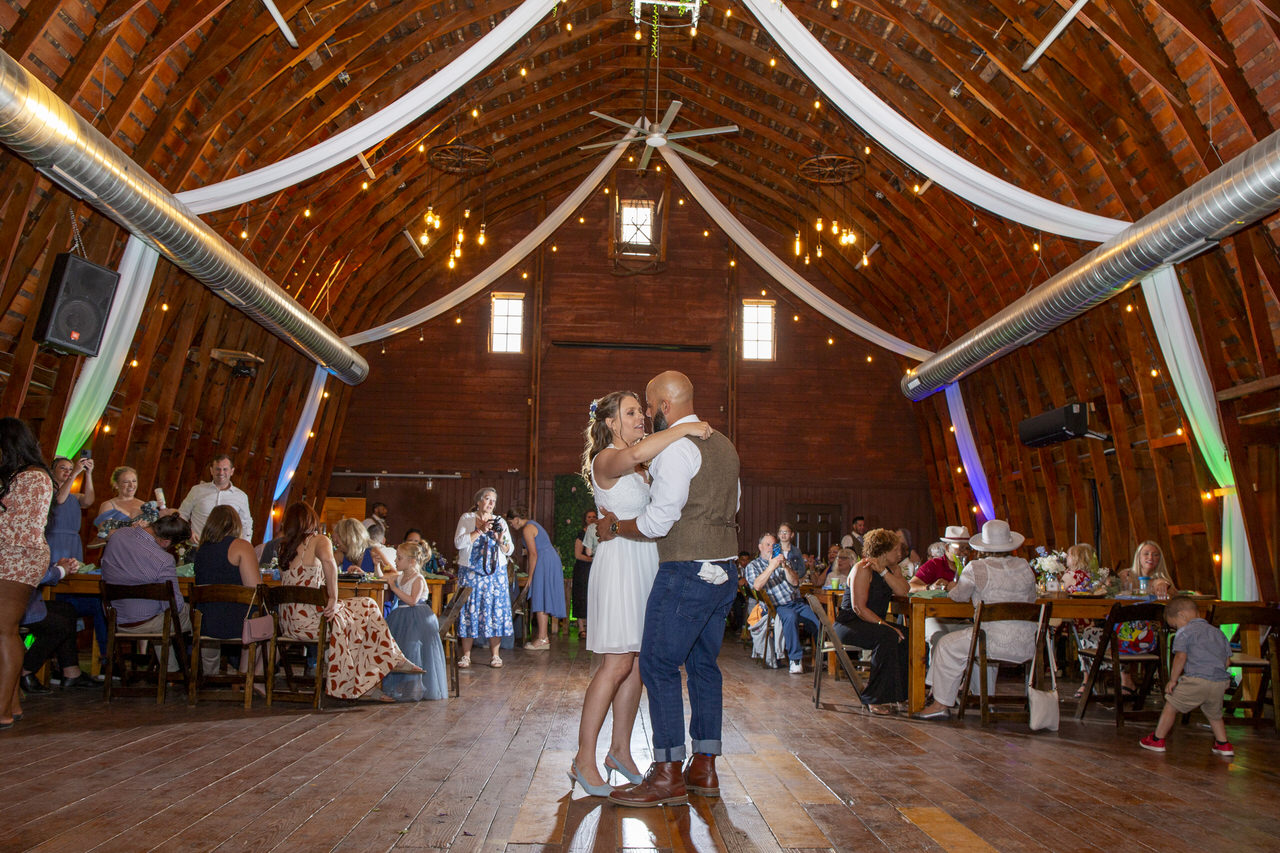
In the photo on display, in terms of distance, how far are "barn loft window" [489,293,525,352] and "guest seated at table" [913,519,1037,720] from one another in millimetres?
10689

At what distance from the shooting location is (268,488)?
12883 millimetres

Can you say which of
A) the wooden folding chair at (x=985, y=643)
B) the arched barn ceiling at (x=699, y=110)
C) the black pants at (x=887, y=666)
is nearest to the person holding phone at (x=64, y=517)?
the arched barn ceiling at (x=699, y=110)

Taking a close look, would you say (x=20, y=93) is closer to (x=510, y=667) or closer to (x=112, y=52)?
(x=112, y=52)

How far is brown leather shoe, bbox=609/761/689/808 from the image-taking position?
3.51 m

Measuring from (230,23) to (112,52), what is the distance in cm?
123

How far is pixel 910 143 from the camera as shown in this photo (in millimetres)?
6621

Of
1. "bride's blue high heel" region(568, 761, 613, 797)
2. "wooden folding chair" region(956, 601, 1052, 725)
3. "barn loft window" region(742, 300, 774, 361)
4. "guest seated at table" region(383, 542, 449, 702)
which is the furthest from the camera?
"barn loft window" region(742, 300, 774, 361)

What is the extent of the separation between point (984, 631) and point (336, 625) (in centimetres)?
377

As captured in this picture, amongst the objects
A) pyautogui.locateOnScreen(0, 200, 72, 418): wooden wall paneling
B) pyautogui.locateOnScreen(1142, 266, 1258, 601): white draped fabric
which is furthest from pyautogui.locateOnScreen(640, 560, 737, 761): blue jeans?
pyautogui.locateOnScreen(0, 200, 72, 418): wooden wall paneling

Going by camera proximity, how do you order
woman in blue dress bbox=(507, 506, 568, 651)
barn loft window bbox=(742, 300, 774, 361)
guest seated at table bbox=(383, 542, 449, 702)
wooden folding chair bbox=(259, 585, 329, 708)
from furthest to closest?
barn loft window bbox=(742, 300, 774, 361), woman in blue dress bbox=(507, 506, 568, 651), guest seated at table bbox=(383, 542, 449, 702), wooden folding chair bbox=(259, 585, 329, 708)

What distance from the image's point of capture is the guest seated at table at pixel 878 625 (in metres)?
6.10

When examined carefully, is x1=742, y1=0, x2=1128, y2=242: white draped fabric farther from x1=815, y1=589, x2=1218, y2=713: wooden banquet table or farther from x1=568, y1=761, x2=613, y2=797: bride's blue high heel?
x1=568, y1=761, x2=613, y2=797: bride's blue high heel

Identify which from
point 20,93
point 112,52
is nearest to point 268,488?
point 112,52

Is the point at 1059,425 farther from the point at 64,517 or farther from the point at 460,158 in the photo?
the point at 64,517
